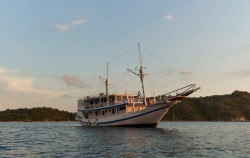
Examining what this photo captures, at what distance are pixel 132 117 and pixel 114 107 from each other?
5.26 metres

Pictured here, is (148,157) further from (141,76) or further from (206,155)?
(141,76)

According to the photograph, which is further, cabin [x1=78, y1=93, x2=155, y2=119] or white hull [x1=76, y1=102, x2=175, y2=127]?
cabin [x1=78, y1=93, x2=155, y2=119]

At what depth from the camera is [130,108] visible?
215 ft

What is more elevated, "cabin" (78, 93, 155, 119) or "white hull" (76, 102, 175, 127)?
"cabin" (78, 93, 155, 119)

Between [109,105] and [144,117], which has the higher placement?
[109,105]

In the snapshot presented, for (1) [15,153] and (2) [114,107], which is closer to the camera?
(1) [15,153]

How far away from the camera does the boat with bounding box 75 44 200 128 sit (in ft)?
204

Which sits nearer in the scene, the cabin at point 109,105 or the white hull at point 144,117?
the white hull at point 144,117

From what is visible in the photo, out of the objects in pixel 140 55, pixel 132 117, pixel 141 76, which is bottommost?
pixel 132 117

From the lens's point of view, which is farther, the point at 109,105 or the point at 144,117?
the point at 109,105

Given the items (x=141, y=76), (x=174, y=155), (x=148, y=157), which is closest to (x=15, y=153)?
(x=148, y=157)

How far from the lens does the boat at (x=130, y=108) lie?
6222 centimetres

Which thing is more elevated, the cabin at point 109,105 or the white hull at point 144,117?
the cabin at point 109,105

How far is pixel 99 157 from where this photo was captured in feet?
80.2
